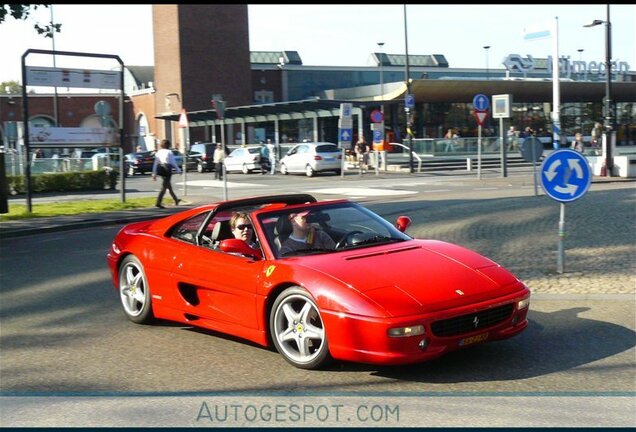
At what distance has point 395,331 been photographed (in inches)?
229

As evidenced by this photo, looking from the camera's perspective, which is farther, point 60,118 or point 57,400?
point 60,118

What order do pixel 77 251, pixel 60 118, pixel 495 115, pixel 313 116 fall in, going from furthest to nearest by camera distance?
pixel 60 118 → pixel 313 116 → pixel 495 115 → pixel 77 251

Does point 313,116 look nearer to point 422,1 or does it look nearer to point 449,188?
point 449,188

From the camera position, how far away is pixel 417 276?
6355mm

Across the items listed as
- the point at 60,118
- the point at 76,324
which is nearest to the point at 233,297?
the point at 76,324

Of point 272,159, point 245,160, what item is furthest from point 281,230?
point 245,160

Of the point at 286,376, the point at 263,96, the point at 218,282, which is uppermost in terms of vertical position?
the point at 263,96

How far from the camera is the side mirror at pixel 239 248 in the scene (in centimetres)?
697

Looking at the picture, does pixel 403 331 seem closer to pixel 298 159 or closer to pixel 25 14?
pixel 25 14

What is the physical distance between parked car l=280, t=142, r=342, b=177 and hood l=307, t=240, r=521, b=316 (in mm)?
31969

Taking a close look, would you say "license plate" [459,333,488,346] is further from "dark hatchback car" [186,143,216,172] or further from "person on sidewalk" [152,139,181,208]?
"dark hatchback car" [186,143,216,172]

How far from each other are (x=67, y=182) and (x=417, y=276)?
27950 mm

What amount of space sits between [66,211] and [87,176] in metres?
11.6

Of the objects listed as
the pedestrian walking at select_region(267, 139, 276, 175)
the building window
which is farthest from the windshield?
the building window
